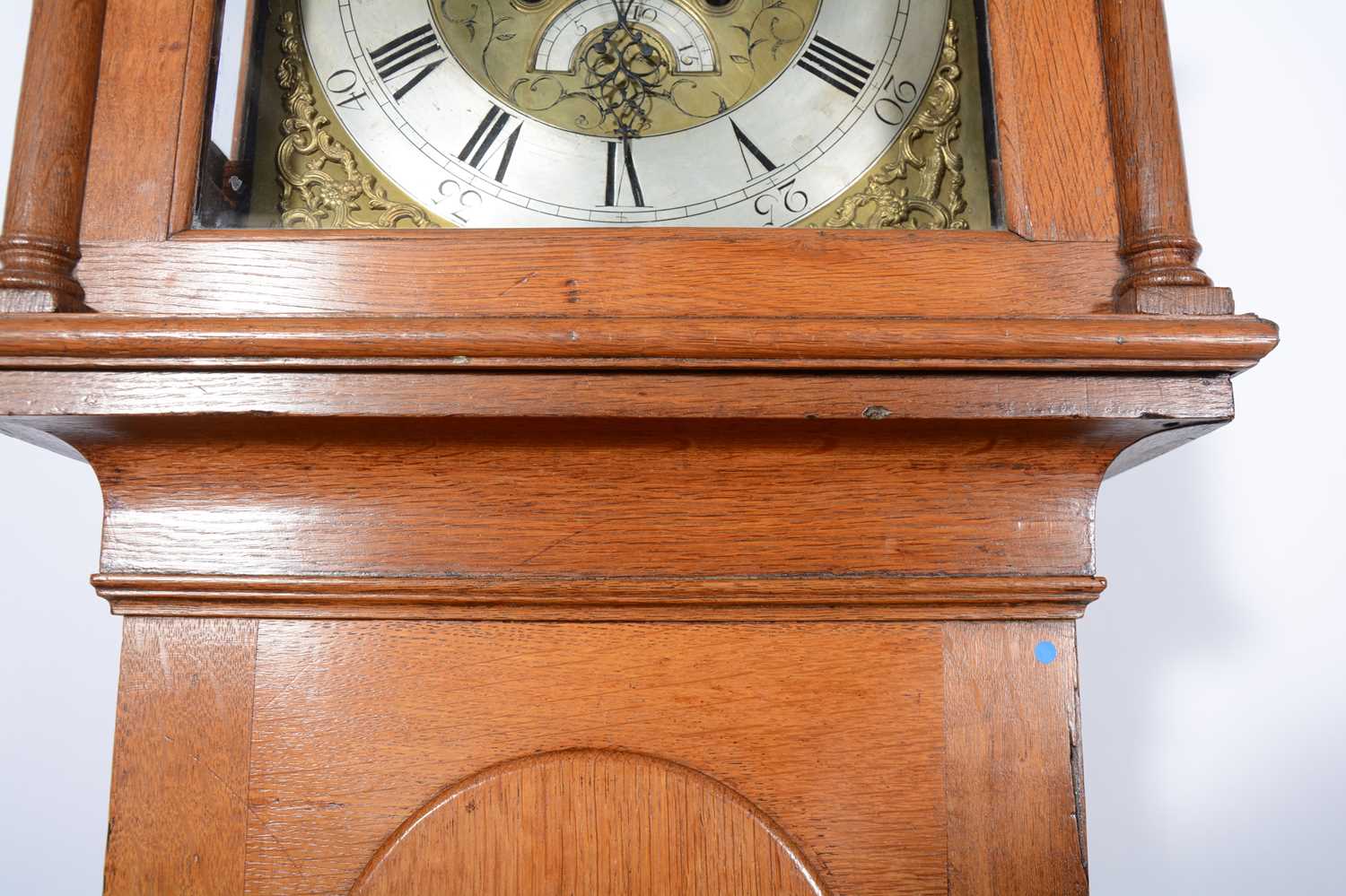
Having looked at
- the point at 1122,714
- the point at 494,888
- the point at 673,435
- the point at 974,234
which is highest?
the point at 974,234

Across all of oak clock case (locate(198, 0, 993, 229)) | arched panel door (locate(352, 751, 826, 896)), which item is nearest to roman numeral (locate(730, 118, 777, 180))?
oak clock case (locate(198, 0, 993, 229))

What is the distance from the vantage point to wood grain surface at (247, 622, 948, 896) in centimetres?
65

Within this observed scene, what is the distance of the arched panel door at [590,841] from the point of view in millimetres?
644

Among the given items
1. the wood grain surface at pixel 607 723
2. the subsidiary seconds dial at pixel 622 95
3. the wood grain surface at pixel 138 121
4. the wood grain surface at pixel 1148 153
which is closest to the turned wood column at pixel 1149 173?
the wood grain surface at pixel 1148 153

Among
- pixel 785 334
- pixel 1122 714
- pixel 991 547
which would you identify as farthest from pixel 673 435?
pixel 1122 714

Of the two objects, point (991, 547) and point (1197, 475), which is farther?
point (1197, 475)

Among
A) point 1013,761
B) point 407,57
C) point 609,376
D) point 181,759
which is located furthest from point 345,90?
point 1013,761

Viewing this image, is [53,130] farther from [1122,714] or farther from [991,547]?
[1122,714]

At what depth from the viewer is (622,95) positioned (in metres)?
0.71

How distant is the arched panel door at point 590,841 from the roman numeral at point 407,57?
42 centimetres

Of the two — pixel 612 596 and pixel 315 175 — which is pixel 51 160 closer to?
pixel 315 175

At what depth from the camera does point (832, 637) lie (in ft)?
2.19

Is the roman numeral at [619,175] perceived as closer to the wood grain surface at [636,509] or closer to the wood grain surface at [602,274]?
the wood grain surface at [602,274]

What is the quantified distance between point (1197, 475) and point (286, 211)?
0.79 meters
